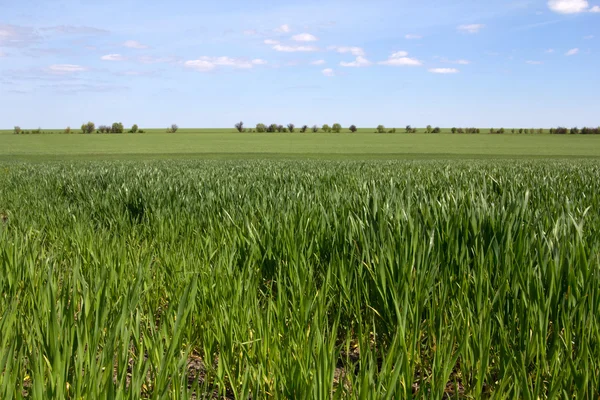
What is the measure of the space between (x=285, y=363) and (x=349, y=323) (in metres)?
0.95

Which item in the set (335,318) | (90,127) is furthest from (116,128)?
(335,318)

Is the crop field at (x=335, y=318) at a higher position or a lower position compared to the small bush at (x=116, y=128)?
lower

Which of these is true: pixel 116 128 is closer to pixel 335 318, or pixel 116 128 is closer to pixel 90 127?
pixel 90 127

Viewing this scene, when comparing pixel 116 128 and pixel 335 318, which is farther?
pixel 116 128

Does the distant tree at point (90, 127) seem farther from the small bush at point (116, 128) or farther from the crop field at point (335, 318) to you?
the crop field at point (335, 318)

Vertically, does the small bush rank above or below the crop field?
above

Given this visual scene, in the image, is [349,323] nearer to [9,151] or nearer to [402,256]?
[402,256]

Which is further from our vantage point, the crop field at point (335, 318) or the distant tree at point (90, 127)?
the distant tree at point (90, 127)

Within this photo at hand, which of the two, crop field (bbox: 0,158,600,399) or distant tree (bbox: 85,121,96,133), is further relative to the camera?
distant tree (bbox: 85,121,96,133)

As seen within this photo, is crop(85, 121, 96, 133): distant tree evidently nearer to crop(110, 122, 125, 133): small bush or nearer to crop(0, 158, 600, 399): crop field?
crop(110, 122, 125, 133): small bush

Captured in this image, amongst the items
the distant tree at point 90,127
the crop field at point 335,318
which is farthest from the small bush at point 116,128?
the crop field at point 335,318

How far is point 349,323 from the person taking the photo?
8.91 ft

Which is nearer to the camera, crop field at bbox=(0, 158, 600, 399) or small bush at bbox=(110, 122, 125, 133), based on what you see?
crop field at bbox=(0, 158, 600, 399)

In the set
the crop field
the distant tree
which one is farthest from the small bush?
the crop field
